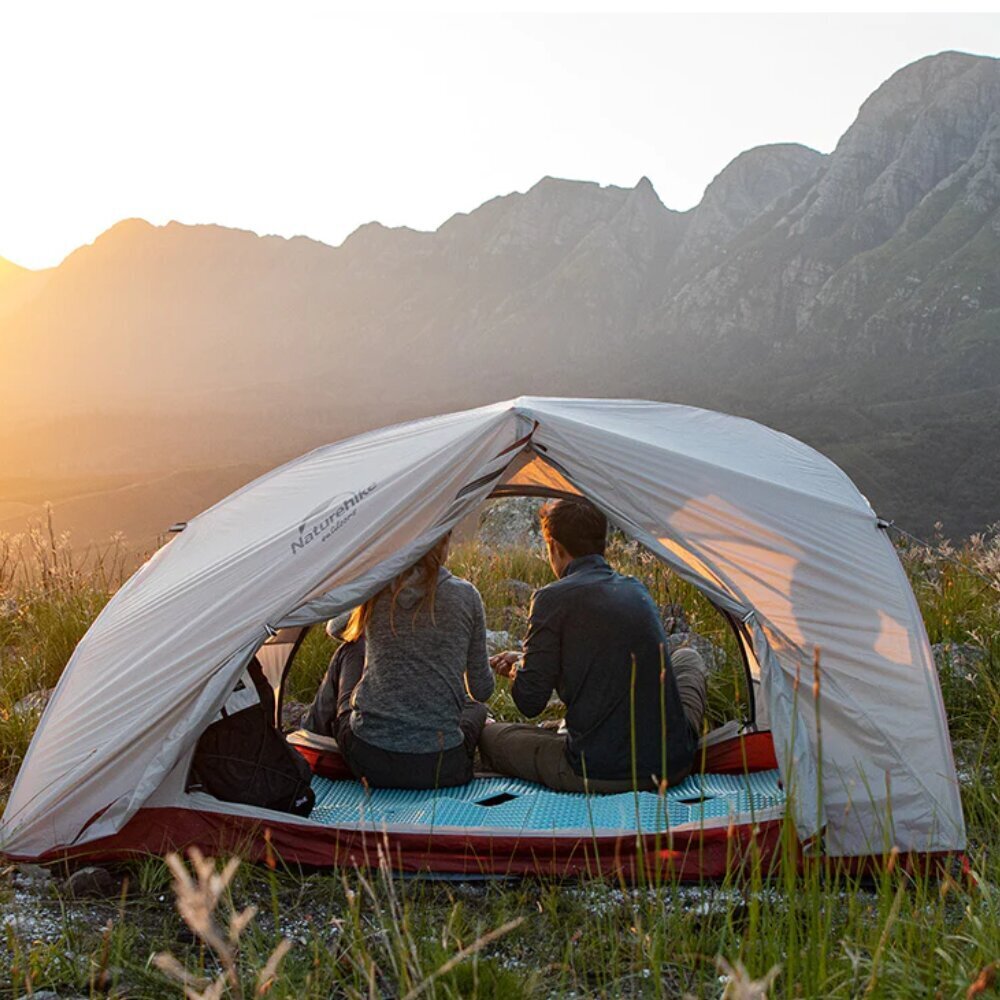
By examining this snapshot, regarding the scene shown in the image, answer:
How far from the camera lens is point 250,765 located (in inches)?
170

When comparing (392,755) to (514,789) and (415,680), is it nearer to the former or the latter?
(415,680)

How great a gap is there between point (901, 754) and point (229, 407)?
84.6 meters

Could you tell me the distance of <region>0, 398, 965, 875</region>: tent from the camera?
403 centimetres

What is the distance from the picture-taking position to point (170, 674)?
4.14 meters

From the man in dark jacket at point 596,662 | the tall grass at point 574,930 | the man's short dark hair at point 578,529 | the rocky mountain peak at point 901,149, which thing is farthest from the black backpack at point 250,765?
the rocky mountain peak at point 901,149

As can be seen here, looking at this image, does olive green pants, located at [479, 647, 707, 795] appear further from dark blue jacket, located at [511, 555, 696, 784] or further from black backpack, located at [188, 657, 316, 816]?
black backpack, located at [188, 657, 316, 816]

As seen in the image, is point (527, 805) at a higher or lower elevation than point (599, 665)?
lower

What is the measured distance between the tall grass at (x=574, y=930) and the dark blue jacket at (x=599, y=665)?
676 mm

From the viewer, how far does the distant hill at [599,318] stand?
65562 millimetres

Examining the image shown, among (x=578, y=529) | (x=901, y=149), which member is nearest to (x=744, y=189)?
(x=901, y=149)

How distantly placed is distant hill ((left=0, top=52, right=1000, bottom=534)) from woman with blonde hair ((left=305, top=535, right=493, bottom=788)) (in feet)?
149

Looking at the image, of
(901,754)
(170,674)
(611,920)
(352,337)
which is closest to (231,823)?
(170,674)

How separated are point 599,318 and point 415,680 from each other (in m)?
104

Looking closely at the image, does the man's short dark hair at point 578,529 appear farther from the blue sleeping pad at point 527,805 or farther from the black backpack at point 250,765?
the black backpack at point 250,765
